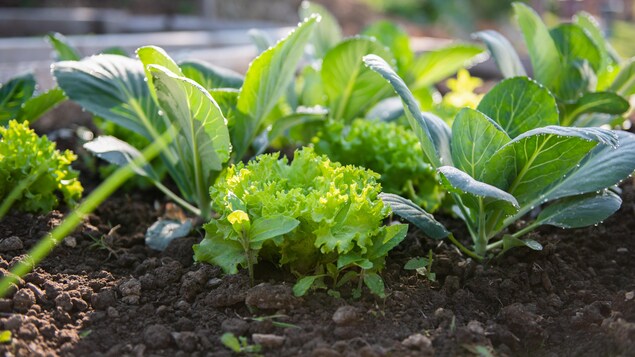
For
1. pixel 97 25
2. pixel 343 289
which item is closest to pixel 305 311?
pixel 343 289

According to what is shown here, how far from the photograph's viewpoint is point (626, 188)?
3.17 metres

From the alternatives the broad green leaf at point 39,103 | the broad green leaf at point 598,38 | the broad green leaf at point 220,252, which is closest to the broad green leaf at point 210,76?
the broad green leaf at point 39,103

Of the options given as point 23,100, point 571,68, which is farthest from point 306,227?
point 571,68

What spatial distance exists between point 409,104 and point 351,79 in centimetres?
113

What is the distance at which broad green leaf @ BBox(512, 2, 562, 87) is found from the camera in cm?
304

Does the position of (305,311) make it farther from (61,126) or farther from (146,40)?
(146,40)

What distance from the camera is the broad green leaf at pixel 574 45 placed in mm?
3193

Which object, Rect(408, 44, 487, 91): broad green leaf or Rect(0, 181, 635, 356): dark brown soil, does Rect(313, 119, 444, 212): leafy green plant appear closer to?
Answer: Rect(0, 181, 635, 356): dark brown soil

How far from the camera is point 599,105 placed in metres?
2.99

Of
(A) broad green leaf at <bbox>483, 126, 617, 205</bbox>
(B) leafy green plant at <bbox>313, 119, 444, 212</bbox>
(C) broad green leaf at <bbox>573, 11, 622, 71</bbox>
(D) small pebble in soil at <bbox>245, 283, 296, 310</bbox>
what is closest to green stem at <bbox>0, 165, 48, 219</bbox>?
(D) small pebble in soil at <bbox>245, 283, 296, 310</bbox>

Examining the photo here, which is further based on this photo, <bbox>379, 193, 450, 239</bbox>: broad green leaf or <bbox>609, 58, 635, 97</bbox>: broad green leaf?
<bbox>609, 58, 635, 97</bbox>: broad green leaf

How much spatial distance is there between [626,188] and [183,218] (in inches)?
75.4

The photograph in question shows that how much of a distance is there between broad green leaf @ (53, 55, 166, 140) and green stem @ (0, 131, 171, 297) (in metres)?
0.11

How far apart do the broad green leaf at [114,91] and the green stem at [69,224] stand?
0.11m
